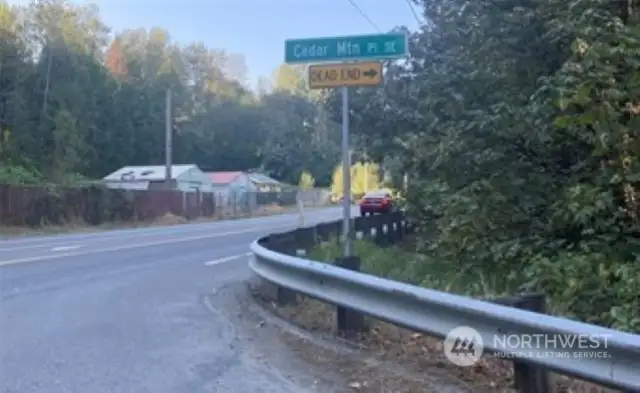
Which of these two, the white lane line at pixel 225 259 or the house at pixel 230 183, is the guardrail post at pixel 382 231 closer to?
the white lane line at pixel 225 259

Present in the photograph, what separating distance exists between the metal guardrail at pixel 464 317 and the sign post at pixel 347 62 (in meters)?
1.32

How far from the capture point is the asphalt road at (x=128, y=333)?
4941 mm

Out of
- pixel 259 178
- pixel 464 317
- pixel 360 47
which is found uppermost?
pixel 360 47

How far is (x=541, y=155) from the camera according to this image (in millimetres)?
9078

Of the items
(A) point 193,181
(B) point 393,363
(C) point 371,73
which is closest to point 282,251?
(C) point 371,73

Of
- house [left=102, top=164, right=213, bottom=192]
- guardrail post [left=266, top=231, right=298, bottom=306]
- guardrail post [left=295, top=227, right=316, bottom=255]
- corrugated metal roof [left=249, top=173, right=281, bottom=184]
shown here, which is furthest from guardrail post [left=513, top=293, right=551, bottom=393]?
corrugated metal roof [left=249, top=173, right=281, bottom=184]

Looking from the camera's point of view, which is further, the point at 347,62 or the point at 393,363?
the point at 347,62

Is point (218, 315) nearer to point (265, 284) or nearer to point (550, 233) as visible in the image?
point (265, 284)

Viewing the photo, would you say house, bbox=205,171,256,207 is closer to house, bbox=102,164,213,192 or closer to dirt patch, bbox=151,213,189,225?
house, bbox=102,164,213,192

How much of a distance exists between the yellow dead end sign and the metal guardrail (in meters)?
2.07

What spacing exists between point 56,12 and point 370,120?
1854 inches

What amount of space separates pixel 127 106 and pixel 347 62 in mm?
63261

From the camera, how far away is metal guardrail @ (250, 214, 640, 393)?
359 cm

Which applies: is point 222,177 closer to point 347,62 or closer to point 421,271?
point 421,271
